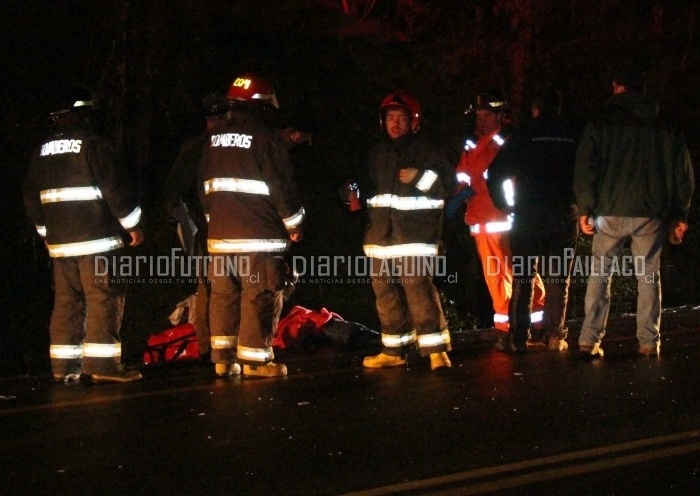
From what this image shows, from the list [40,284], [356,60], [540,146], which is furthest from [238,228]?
[356,60]

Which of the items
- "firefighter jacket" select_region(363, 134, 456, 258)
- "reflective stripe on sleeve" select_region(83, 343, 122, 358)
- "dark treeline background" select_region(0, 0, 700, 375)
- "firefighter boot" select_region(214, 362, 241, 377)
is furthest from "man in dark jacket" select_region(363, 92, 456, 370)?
"reflective stripe on sleeve" select_region(83, 343, 122, 358)

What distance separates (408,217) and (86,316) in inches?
92.8

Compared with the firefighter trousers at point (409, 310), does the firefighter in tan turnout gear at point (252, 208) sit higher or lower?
higher

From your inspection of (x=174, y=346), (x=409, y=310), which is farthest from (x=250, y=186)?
(x=174, y=346)

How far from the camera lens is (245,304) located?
8.79 meters

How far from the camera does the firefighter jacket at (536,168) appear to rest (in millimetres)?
9883

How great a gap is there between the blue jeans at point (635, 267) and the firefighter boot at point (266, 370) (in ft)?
7.49

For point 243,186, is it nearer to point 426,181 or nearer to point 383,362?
point 426,181

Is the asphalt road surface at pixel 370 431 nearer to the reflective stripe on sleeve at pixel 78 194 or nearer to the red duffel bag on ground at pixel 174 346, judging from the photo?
the red duffel bag on ground at pixel 174 346

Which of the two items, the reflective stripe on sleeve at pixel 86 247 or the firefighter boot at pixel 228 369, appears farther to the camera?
the firefighter boot at pixel 228 369

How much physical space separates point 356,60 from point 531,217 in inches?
202

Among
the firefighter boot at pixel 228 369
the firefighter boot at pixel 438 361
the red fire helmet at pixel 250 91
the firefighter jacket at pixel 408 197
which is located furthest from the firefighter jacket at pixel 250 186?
the firefighter boot at pixel 438 361

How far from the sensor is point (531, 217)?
9953mm

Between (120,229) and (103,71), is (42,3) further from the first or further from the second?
(120,229)
